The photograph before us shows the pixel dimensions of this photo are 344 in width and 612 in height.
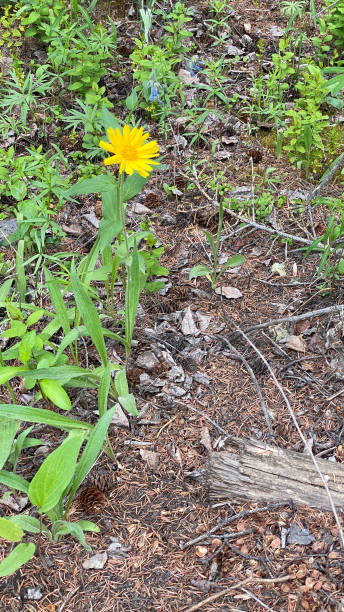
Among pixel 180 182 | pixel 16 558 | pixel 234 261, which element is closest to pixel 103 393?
pixel 16 558

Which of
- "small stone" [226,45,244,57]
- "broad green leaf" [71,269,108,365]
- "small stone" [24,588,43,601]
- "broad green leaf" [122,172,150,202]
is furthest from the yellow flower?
"small stone" [226,45,244,57]

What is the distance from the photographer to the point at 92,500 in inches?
79.0

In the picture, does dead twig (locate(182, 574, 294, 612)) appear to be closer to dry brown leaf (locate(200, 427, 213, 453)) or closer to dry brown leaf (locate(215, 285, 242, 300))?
dry brown leaf (locate(200, 427, 213, 453))

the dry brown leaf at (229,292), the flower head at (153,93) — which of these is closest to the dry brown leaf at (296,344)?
the dry brown leaf at (229,292)

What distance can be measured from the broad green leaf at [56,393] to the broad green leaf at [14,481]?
0.27 meters

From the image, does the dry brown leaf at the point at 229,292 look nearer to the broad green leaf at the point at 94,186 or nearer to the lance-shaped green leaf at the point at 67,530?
the broad green leaf at the point at 94,186

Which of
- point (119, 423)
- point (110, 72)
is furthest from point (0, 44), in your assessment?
point (119, 423)

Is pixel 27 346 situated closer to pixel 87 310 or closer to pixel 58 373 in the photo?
pixel 58 373

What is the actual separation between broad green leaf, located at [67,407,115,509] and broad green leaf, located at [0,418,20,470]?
0.27 metres

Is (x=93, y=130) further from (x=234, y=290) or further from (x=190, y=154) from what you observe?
(x=234, y=290)

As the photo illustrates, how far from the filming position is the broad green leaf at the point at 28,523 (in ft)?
6.03

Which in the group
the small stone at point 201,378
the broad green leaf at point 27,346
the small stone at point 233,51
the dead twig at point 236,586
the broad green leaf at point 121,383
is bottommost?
the dead twig at point 236,586

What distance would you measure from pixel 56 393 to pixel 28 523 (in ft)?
1.43

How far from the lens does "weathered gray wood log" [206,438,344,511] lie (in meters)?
1.94
